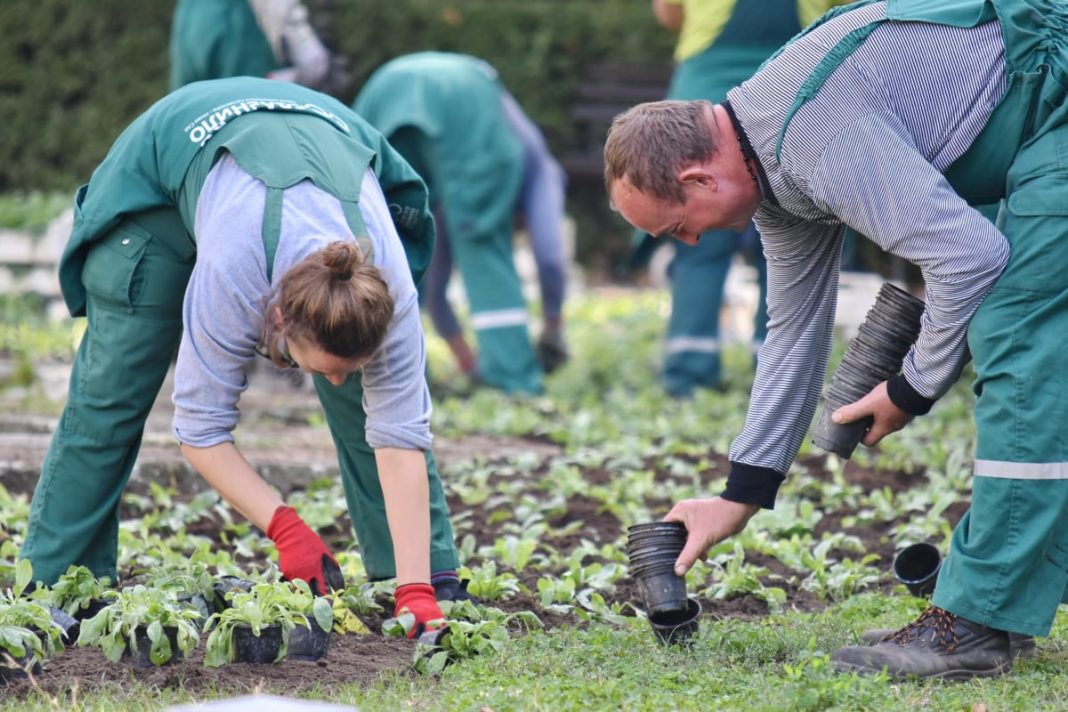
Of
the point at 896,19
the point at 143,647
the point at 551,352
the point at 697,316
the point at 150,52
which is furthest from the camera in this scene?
the point at 150,52

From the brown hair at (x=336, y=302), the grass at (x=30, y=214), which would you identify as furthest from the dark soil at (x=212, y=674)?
the grass at (x=30, y=214)

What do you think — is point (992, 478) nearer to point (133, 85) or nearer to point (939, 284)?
point (939, 284)

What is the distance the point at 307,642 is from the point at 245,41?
4.98 meters

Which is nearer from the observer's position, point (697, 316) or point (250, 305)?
point (250, 305)

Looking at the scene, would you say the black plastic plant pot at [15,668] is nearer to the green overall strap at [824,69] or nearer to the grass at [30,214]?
the green overall strap at [824,69]

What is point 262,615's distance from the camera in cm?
332

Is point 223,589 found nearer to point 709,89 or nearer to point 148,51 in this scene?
point 709,89

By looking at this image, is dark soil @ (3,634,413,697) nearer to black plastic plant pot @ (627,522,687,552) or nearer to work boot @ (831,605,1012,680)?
black plastic plant pot @ (627,522,687,552)

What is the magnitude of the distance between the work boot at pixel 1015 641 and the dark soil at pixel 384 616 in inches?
22.1

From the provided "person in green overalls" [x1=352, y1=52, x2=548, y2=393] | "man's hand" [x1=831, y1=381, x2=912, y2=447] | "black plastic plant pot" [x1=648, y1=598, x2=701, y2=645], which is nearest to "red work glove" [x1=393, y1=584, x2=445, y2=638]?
"black plastic plant pot" [x1=648, y1=598, x2=701, y2=645]

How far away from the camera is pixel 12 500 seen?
5.00m

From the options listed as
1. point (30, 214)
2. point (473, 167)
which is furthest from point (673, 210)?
point (30, 214)

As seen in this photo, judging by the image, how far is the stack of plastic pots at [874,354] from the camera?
11.1 feet

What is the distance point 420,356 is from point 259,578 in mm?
745
